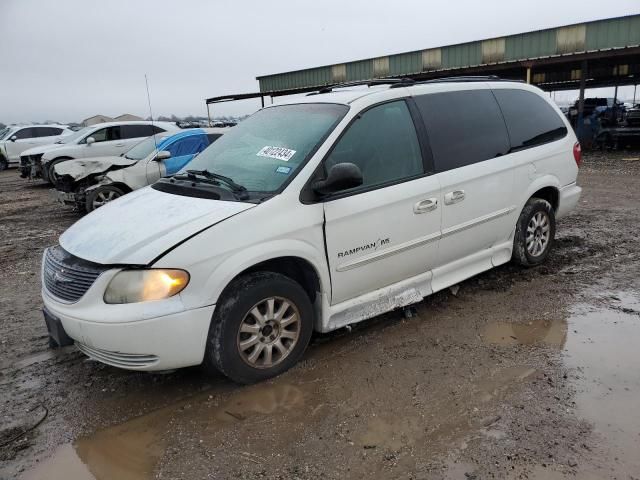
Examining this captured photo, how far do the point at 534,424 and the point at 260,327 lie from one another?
1.69 m

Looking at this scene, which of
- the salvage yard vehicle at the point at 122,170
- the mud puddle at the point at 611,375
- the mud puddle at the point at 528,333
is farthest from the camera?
the salvage yard vehicle at the point at 122,170

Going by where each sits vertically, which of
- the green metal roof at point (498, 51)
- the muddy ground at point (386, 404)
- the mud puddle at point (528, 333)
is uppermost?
the green metal roof at point (498, 51)

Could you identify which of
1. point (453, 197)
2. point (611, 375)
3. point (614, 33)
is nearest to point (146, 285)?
point (453, 197)

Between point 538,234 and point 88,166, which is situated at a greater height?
point 88,166

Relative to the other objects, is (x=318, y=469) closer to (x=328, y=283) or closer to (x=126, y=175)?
(x=328, y=283)

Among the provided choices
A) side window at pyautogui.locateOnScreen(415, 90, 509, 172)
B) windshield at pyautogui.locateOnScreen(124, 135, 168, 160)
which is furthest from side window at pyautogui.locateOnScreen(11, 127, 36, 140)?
side window at pyautogui.locateOnScreen(415, 90, 509, 172)

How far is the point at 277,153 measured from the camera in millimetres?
3607

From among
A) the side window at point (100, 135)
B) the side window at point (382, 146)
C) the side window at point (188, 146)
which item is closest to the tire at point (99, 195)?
the side window at point (188, 146)

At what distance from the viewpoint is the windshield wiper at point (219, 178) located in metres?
3.39

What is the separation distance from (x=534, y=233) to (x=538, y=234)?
9cm

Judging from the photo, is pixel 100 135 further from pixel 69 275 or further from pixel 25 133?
pixel 69 275

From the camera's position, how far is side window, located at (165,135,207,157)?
944 centimetres

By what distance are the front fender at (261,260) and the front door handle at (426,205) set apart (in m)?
Result: 0.90

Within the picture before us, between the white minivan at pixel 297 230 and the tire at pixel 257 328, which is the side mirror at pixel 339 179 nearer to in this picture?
the white minivan at pixel 297 230
